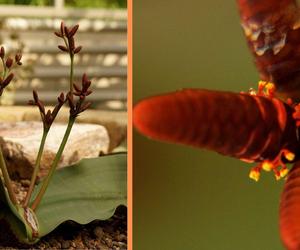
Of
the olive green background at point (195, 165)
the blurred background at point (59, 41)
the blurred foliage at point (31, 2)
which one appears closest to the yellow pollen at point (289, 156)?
the olive green background at point (195, 165)

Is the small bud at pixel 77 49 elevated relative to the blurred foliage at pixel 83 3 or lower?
lower

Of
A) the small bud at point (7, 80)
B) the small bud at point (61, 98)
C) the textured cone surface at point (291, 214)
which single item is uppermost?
the small bud at point (7, 80)

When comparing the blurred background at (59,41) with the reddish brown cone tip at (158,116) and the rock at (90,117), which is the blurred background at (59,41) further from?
the reddish brown cone tip at (158,116)

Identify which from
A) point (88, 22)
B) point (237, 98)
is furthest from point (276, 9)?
point (88, 22)

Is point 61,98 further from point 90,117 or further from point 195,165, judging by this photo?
point 195,165

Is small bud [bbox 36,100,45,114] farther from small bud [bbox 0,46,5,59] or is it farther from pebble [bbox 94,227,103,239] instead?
pebble [bbox 94,227,103,239]

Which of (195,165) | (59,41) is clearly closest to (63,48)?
(59,41)

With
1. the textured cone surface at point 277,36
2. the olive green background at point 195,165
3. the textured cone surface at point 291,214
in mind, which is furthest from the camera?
the olive green background at point 195,165

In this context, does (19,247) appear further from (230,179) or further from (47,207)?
(230,179)
